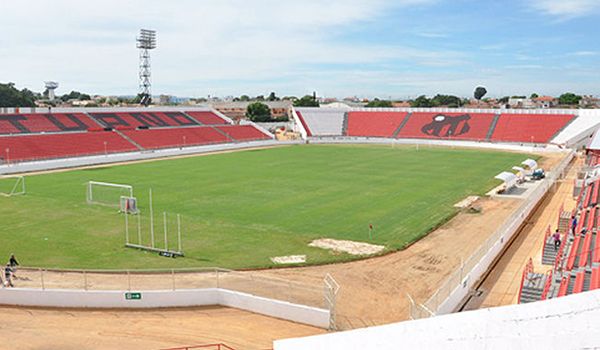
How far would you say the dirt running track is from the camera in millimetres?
16391

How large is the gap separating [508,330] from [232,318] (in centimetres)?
1343

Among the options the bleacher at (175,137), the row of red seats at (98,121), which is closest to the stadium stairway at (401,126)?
the bleacher at (175,137)

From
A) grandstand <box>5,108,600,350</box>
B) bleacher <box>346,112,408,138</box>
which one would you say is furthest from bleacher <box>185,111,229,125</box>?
bleacher <box>346,112,408,138</box>

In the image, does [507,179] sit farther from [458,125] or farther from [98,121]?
[98,121]

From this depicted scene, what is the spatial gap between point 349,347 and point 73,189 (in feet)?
135

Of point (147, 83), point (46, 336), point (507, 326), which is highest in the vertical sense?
point (147, 83)

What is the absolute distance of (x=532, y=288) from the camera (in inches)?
742

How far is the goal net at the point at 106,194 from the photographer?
36.8m

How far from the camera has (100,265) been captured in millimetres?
23375

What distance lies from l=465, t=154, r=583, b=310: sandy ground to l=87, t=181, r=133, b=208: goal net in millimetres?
24207

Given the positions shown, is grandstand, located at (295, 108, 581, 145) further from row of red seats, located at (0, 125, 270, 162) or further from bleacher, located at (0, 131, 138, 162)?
bleacher, located at (0, 131, 138, 162)

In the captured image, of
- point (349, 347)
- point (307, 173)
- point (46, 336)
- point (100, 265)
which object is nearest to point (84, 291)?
point (46, 336)

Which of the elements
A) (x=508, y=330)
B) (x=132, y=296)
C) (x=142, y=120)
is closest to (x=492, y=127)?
(x=142, y=120)

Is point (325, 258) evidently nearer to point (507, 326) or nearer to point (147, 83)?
point (507, 326)
